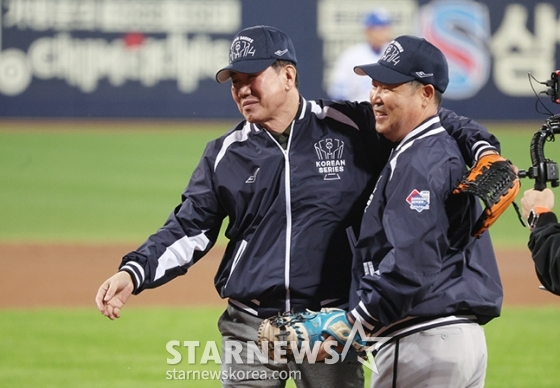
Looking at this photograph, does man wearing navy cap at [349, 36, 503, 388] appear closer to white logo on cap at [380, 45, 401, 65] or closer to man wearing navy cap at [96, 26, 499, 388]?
white logo on cap at [380, 45, 401, 65]

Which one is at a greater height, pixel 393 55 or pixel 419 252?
pixel 393 55

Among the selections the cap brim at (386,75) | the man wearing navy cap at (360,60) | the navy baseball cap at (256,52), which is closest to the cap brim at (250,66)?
the navy baseball cap at (256,52)

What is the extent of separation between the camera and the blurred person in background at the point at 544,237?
3.23 metres

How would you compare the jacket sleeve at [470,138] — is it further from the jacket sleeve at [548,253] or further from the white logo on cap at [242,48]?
the white logo on cap at [242,48]

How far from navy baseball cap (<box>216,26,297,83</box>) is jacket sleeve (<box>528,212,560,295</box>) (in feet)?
4.30

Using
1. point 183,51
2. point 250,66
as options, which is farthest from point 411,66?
point 183,51

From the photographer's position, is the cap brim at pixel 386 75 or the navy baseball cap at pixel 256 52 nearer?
the cap brim at pixel 386 75

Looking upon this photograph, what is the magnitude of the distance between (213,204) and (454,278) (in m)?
1.14

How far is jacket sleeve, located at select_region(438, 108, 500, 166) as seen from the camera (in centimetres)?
354

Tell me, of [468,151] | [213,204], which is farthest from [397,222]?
[213,204]

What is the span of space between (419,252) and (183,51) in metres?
17.4

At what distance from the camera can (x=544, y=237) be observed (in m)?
3.28

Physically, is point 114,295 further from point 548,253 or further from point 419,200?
point 548,253

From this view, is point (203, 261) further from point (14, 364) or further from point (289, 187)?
point (289, 187)
